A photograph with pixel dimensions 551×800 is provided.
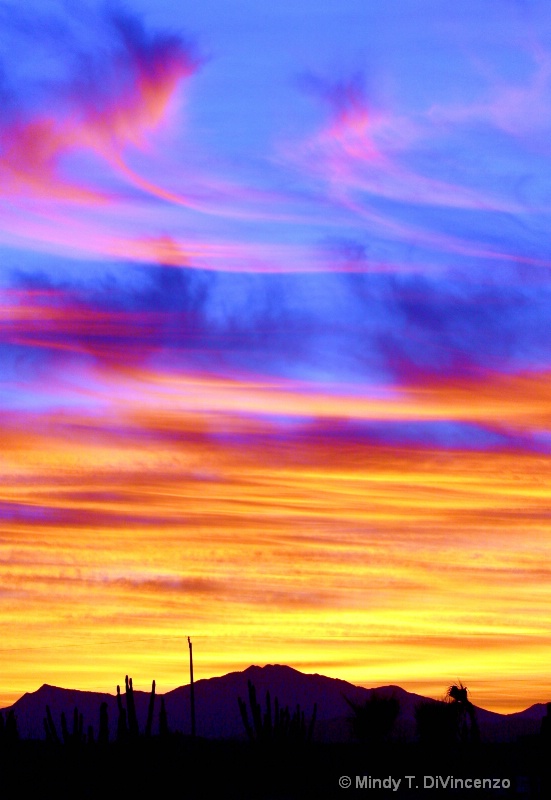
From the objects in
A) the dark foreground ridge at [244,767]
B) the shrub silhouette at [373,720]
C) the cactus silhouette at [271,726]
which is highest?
the shrub silhouette at [373,720]

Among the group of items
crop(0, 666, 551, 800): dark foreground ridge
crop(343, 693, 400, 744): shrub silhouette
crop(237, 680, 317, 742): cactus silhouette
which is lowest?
crop(0, 666, 551, 800): dark foreground ridge

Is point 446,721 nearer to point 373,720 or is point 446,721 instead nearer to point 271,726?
point 373,720

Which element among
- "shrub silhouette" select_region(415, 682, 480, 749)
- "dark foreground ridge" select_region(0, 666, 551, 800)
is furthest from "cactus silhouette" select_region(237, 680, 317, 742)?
"shrub silhouette" select_region(415, 682, 480, 749)

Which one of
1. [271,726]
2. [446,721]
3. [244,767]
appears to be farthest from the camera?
[446,721]

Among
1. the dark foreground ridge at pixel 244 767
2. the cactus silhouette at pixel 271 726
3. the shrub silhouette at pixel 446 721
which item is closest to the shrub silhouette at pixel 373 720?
the shrub silhouette at pixel 446 721

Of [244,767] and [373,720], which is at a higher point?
[373,720]

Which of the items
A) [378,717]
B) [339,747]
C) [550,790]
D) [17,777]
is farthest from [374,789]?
[378,717]

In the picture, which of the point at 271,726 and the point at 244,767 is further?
the point at 271,726

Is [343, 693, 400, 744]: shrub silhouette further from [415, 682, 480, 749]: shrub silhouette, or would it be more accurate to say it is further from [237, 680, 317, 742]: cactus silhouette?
[237, 680, 317, 742]: cactus silhouette

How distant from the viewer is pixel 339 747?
49812 millimetres

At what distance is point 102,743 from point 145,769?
1.54 m

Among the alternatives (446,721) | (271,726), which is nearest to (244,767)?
(271,726)

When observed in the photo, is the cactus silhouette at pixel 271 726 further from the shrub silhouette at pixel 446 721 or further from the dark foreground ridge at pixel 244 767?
the shrub silhouette at pixel 446 721

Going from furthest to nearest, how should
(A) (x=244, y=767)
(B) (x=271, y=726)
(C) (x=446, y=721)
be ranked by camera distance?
(C) (x=446, y=721)
(B) (x=271, y=726)
(A) (x=244, y=767)
